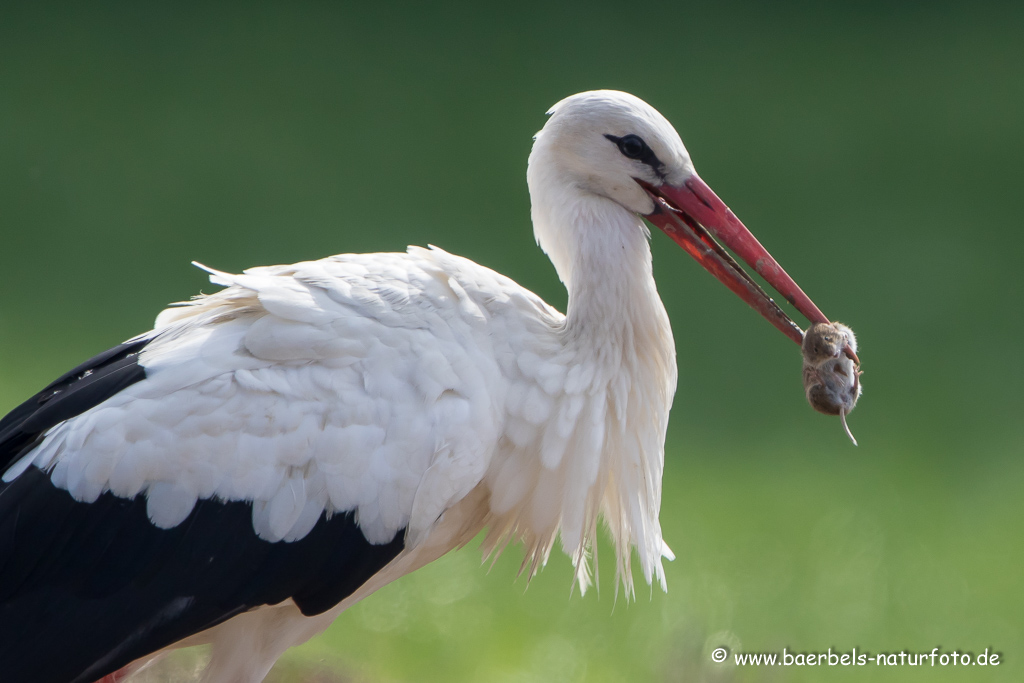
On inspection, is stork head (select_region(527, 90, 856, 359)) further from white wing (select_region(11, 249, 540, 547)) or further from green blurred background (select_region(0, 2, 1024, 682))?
green blurred background (select_region(0, 2, 1024, 682))

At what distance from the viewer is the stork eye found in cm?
205

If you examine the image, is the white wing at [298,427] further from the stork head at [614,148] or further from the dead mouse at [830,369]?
the dead mouse at [830,369]

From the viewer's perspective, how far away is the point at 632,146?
2049mm

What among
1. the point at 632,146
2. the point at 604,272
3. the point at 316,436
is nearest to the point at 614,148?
the point at 632,146

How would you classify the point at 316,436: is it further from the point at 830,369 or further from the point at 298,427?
the point at 830,369

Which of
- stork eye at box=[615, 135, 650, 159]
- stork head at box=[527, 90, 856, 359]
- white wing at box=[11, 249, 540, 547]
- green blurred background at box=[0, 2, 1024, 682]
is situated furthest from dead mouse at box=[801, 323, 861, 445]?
green blurred background at box=[0, 2, 1024, 682]

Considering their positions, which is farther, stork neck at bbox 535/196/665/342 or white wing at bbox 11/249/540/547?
stork neck at bbox 535/196/665/342

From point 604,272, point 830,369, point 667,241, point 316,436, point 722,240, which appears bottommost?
point 316,436

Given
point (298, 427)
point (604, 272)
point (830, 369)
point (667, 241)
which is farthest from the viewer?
point (667, 241)

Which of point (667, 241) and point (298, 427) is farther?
point (667, 241)

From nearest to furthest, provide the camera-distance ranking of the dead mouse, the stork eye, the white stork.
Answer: the white stork < the dead mouse < the stork eye

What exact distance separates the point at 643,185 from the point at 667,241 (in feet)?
11.1

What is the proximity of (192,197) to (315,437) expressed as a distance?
380 centimetres

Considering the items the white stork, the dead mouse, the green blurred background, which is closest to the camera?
the white stork
